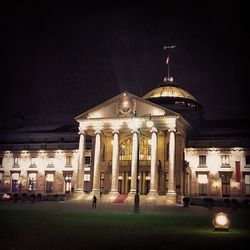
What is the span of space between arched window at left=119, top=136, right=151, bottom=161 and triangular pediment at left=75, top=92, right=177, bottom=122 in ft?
22.7

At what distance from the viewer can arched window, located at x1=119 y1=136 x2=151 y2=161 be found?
2810 inches

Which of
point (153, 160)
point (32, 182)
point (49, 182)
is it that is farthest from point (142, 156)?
point (32, 182)

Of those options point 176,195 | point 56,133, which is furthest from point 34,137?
point 176,195

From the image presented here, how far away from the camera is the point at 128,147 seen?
73.4 metres

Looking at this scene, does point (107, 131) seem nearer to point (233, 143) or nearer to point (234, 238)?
point (233, 143)

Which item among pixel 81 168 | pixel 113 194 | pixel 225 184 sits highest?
pixel 81 168

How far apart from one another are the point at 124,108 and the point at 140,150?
27.6 feet

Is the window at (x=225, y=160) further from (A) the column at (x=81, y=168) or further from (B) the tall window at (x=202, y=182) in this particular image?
(A) the column at (x=81, y=168)

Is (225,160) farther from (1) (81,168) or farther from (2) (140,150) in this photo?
(1) (81,168)

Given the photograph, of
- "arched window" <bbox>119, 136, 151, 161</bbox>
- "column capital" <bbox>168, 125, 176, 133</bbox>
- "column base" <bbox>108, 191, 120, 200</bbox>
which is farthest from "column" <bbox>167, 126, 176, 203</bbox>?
"column base" <bbox>108, 191, 120, 200</bbox>

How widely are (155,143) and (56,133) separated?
32.8 metres

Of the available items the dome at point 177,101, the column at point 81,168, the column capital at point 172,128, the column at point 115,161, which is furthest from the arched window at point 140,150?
the dome at point 177,101

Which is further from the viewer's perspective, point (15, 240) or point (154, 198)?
point (154, 198)

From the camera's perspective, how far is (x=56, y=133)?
90625 mm
